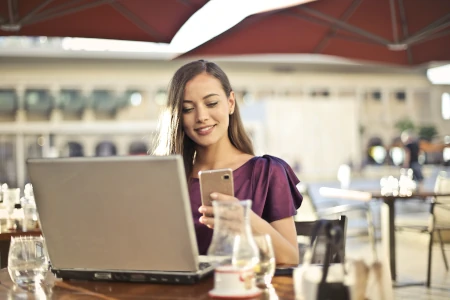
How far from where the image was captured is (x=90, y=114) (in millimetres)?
36500

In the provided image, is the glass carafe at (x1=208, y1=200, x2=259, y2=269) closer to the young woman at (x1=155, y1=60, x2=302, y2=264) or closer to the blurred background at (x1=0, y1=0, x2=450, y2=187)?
the young woman at (x1=155, y1=60, x2=302, y2=264)

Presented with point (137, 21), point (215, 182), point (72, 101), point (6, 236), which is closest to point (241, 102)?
point (72, 101)

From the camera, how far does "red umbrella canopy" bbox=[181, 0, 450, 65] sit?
19.4 feet

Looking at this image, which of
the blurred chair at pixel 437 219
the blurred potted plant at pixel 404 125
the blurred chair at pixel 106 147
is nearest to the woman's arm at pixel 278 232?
the blurred chair at pixel 437 219

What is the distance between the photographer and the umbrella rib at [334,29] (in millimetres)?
5918

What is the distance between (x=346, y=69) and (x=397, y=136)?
15.7ft

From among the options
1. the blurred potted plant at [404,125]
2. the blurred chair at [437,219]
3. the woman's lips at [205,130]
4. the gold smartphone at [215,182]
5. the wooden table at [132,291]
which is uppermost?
the blurred potted plant at [404,125]

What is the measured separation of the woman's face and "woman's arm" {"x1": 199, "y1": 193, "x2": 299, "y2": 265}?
314 millimetres

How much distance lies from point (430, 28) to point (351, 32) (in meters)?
0.74

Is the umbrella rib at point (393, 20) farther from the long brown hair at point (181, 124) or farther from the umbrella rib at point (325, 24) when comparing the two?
the long brown hair at point (181, 124)

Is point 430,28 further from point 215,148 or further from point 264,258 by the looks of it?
point 264,258

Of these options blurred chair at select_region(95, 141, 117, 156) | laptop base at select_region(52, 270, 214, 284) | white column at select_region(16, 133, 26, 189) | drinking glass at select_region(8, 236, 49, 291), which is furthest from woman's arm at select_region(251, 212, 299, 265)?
blurred chair at select_region(95, 141, 117, 156)

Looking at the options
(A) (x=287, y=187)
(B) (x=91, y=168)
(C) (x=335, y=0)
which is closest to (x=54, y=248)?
(B) (x=91, y=168)

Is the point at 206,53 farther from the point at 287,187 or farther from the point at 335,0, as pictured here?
the point at 287,187
